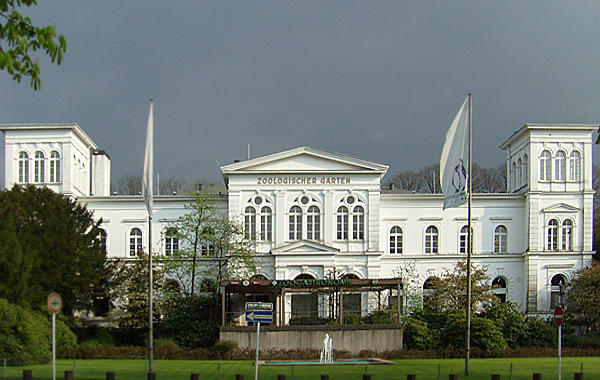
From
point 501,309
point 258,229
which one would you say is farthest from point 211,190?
point 501,309

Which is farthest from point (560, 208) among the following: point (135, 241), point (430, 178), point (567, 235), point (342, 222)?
point (430, 178)

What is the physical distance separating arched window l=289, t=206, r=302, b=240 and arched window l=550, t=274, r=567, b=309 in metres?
20.9

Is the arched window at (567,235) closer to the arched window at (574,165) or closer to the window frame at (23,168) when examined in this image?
the arched window at (574,165)

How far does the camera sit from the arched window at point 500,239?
64125 millimetres

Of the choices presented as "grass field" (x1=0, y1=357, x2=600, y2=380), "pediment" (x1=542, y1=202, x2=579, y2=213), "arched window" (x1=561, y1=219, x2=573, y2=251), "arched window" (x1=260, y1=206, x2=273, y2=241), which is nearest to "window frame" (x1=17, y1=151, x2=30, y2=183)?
"arched window" (x1=260, y1=206, x2=273, y2=241)

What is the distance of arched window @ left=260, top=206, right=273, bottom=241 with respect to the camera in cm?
6050

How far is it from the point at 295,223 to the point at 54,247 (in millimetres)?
19955

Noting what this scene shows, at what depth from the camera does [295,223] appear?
60.6 metres

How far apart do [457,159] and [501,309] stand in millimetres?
18132

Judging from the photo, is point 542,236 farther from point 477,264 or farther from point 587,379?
point 587,379

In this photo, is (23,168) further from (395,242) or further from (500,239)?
(500,239)

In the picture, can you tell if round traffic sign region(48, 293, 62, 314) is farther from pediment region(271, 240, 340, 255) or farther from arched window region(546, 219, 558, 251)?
arched window region(546, 219, 558, 251)

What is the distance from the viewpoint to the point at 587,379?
2934 cm

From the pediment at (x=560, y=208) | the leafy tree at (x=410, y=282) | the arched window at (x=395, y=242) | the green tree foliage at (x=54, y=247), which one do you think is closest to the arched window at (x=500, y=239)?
the pediment at (x=560, y=208)
